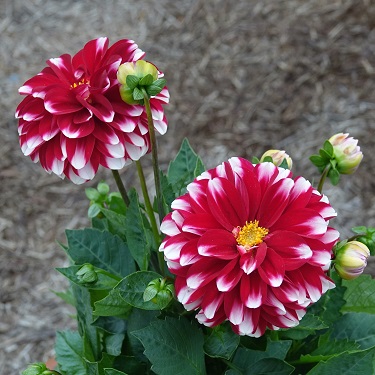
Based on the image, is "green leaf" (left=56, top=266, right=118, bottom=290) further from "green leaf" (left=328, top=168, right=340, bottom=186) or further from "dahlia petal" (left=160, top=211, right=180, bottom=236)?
"green leaf" (left=328, top=168, right=340, bottom=186)

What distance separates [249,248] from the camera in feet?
1.65

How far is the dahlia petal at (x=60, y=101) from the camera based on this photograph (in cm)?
52

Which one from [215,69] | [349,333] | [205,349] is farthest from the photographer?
[215,69]

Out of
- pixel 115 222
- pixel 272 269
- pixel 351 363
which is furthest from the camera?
pixel 115 222

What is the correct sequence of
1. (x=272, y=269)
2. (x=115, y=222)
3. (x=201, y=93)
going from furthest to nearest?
(x=201, y=93), (x=115, y=222), (x=272, y=269)

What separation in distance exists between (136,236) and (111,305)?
0.08 m

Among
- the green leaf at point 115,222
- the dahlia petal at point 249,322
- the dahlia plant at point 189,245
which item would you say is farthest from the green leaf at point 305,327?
the green leaf at point 115,222

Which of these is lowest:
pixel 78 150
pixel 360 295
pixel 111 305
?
pixel 360 295

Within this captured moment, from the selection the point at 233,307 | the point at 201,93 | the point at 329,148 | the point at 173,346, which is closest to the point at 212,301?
the point at 233,307

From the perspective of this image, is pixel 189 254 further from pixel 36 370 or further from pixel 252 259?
pixel 36 370

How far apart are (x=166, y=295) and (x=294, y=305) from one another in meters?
0.11

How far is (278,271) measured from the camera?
468mm

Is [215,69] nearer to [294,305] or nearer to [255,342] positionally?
[255,342]

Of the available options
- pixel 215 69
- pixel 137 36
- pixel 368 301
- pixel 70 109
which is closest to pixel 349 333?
pixel 368 301
